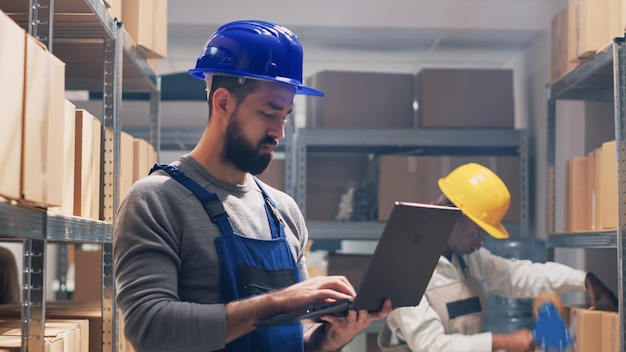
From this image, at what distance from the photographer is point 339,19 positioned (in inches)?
211

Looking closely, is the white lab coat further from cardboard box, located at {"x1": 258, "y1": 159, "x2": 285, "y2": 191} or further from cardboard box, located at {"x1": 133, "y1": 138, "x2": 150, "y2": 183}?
cardboard box, located at {"x1": 258, "y1": 159, "x2": 285, "y2": 191}

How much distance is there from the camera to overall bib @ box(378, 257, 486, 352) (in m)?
3.89

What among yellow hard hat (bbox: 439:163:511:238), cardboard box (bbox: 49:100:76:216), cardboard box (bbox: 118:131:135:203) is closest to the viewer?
cardboard box (bbox: 49:100:76:216)

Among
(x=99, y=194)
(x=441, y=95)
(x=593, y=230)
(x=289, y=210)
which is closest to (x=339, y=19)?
(x=441, y=95)

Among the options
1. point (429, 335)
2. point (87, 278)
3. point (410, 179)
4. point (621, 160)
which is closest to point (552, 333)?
point (429, 335)

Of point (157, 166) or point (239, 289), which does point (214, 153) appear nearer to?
point (157, 166)

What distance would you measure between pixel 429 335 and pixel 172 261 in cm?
→ 213

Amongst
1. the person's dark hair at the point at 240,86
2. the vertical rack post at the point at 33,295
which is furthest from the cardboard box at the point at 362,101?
the vertical rack post at the point at 33,295

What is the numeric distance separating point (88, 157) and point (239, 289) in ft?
3.31

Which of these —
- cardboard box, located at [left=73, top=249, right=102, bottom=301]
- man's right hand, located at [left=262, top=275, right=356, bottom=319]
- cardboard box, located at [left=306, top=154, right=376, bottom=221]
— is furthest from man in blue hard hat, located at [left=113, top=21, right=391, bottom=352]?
cardboard box, located at [left=73, top=249, right=102, bottom=301]

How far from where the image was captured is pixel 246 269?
188 cm

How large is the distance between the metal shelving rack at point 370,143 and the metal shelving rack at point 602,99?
0.76 m

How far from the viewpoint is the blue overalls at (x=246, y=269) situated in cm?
185

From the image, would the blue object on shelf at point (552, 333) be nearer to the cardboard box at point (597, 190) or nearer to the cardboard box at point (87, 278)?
the cardboard box at point (597, 190)
